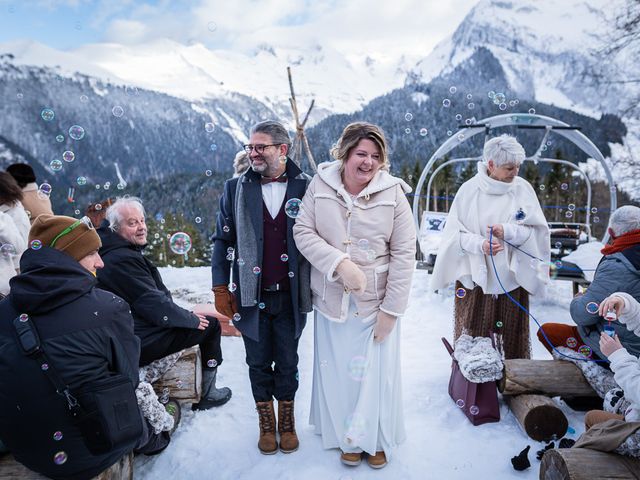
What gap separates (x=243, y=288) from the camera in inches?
106

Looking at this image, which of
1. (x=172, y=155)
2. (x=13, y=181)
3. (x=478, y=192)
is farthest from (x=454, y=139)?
(x=172, y=155)

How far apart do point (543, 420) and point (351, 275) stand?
6.23 ft

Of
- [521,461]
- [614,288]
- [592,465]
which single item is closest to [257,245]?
[592,465]

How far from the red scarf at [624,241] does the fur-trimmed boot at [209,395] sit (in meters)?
3.18

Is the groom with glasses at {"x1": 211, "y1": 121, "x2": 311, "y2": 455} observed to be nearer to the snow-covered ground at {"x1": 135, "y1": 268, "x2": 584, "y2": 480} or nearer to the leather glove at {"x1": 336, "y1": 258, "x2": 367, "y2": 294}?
the snow-covered ground at {"x1": 135, "y1": 268, "x2": 584, "y2": 480}

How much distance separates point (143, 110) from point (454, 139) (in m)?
144

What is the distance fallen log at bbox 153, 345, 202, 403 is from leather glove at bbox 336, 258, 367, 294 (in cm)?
163

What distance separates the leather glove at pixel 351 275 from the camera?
234cm

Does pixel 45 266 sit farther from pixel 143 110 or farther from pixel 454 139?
pixel 143 110

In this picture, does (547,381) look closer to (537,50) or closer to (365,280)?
(365,280)

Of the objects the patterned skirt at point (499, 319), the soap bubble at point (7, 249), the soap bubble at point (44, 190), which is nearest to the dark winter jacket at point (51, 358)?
the soap bubble at point (7, 249)

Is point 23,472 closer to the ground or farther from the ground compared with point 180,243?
closer to the ground

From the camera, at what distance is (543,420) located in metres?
2.95

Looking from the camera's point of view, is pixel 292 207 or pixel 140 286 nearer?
pixel 292 207
